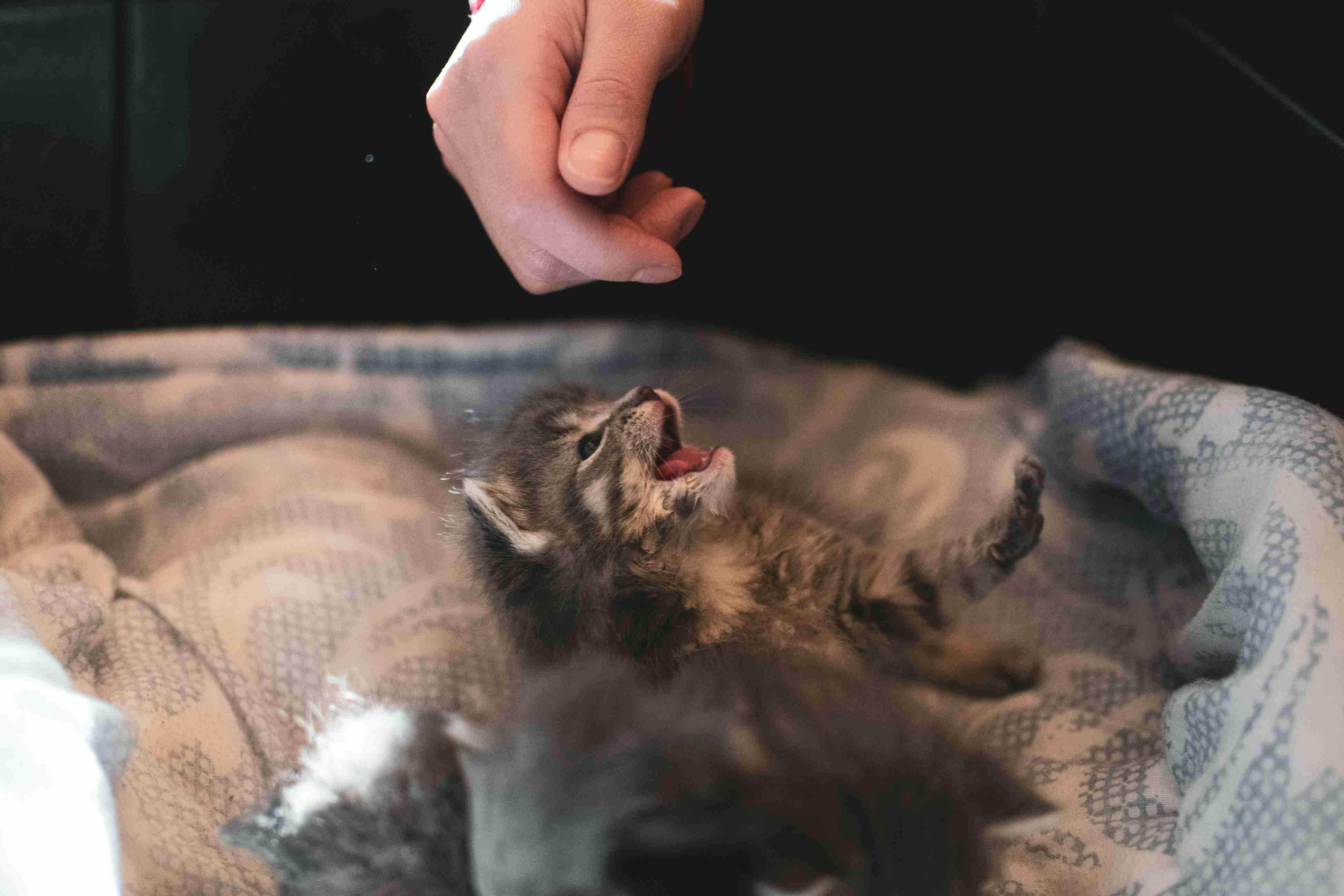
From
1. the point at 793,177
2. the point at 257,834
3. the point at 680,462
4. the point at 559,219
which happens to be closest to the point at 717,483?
the point at 680,462

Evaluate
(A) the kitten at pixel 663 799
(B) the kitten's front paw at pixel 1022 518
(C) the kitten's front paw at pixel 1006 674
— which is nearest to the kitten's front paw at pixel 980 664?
(C) the kitten's front paw at pixel 1006 674

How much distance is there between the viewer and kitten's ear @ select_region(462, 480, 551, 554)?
105cm

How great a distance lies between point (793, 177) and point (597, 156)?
0.50 meters

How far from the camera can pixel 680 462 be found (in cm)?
112

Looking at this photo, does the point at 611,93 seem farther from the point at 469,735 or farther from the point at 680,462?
the point at 469,735

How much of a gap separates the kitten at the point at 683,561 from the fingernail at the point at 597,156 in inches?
13.2

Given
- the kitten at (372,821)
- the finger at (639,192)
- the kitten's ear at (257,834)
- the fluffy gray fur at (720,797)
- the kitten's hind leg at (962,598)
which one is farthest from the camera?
the kitten's hind leg at (962,598)

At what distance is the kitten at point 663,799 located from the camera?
641 mm

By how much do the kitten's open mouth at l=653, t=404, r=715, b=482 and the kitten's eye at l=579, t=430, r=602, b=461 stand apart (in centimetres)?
7

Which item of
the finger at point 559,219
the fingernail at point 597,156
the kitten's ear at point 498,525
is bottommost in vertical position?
the kitten's ear at point 498,525

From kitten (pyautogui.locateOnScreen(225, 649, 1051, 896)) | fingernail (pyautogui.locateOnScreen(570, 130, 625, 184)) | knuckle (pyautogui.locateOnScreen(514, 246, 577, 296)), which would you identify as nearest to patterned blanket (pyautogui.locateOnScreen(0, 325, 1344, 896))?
kitten (pyautogui.locateOnScreen(225, 649, 1051, 896))

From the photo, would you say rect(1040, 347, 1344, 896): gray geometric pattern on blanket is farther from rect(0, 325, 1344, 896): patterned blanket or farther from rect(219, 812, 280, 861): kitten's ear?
rect(219, 812, 280, 861): kitten's ear

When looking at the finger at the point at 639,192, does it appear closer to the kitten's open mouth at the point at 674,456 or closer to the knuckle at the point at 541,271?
the knuckle at the point at 541,271

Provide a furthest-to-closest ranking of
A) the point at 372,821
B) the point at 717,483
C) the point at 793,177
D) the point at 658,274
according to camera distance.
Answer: the point at 793,177
the point at 717,483
the point at 658,274
the point at 372,821
